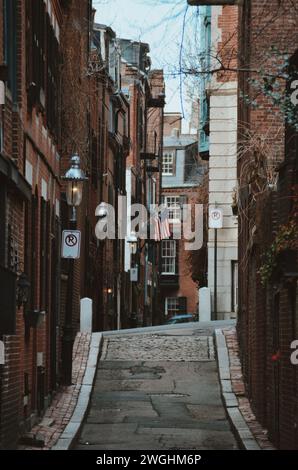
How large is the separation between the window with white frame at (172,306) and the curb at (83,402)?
51841 millimetres

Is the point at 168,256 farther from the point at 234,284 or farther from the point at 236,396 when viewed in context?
the point at 236,396

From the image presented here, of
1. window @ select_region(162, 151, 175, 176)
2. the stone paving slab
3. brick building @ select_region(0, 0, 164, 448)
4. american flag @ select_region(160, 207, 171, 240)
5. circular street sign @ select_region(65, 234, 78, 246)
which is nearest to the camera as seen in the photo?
brick building @ select_region(0, 0, 164, 448)

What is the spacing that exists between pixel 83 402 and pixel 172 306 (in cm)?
5933

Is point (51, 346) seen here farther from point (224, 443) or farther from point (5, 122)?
point (5, 122)

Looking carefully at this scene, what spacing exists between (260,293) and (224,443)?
99.8 inches

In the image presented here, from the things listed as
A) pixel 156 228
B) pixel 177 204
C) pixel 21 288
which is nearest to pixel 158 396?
pixel 21 288

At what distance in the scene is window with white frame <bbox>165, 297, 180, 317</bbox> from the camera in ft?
267

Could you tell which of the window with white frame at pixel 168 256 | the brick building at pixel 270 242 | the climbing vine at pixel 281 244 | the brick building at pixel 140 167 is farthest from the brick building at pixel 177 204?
the climbing vine at pixel 281 244

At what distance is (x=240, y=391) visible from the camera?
23.6m

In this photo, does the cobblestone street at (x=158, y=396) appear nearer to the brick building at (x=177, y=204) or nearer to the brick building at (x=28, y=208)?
the brick building at (x=28, y=208)

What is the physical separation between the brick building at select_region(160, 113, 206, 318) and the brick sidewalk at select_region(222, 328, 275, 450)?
48.8 m

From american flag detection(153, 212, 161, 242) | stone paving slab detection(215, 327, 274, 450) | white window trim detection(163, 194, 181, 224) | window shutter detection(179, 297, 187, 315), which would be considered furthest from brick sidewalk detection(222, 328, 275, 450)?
white window trim detection(163, 194, 181, 224)

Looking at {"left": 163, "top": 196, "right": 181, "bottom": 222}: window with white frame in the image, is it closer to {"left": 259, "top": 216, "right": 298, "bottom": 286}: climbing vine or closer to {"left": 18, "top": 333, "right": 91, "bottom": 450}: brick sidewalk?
{"left": 18, "top": 333, "right": 91, "bottom": 450}: brick sidewalk

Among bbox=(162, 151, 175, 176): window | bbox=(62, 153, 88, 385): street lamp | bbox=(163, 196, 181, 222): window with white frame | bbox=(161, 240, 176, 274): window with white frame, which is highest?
bbox=(162, 151, 175, 176): window
